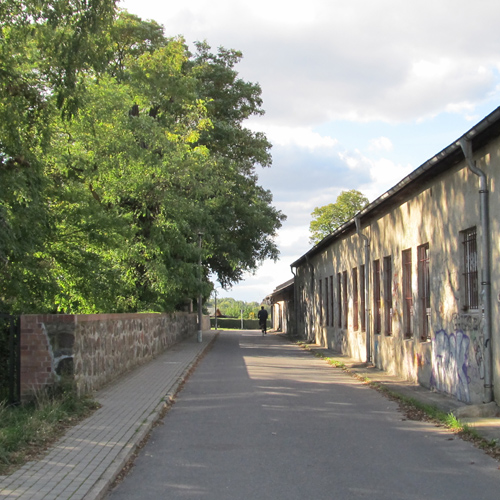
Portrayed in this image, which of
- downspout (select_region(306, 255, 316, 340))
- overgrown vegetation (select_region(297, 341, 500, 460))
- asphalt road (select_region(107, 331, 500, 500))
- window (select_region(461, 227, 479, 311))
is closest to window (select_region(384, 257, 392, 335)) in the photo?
overgrown vegetation (select_region(297, 341, 500, 460))

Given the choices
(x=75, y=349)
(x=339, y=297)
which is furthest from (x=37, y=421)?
(x=339, y=297)

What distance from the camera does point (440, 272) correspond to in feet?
40.1

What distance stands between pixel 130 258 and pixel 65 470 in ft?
54.6

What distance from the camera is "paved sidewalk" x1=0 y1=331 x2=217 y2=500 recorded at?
5441 millimetres

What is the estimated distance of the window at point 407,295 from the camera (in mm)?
14992

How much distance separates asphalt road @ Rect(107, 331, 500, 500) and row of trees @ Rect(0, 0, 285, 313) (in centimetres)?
398

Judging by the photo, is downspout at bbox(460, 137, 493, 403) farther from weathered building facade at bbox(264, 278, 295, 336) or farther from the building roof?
weathered building facade at bbox(264, 278, 295, 336)

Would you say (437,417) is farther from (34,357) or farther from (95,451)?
(34,357)

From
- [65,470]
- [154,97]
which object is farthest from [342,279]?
[65,470]

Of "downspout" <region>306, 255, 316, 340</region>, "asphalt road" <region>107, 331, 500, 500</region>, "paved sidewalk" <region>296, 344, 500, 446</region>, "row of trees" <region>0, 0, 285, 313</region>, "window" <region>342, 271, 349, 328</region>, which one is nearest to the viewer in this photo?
"asphalt road" <region>107, 331, 500, 500</region>

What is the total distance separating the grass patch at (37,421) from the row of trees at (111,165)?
7.17 feet

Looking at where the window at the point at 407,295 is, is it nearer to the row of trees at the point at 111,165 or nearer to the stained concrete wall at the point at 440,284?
the stained concrete wall at the point at 440,284

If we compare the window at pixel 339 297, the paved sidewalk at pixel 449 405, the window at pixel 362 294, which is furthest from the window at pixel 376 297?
the window at pixel 339 297

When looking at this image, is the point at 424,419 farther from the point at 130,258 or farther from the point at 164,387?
the point at 130,258
